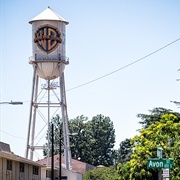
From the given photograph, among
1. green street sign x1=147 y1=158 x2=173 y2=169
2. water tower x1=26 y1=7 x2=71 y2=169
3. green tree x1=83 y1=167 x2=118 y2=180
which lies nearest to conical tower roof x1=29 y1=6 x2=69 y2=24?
water tower x1=26 y1=7 x2=71 y2=169

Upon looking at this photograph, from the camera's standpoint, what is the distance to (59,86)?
84.9m

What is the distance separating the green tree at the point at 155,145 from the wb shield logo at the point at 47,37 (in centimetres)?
2337

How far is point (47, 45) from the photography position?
8481cm

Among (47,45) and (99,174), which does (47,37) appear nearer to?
(47,45)

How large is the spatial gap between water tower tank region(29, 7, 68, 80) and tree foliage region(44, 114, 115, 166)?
2332 inches

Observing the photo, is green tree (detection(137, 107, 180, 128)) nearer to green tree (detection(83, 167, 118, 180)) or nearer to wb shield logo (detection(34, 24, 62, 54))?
wb shield logo (detection(34, 24, 62, 54))

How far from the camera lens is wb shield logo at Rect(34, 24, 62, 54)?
84.4 m

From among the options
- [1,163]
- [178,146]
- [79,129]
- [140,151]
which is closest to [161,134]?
[140,151]

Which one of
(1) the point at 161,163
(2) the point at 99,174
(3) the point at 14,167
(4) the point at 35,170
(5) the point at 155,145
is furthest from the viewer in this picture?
(2) the point at 99,174

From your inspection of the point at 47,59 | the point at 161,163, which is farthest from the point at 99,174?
the point at 161,163

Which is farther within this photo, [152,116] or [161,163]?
[152,116]

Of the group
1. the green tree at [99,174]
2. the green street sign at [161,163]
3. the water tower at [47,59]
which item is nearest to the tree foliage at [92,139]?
the green tree at [99,174]

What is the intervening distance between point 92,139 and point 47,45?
6418 centimetres

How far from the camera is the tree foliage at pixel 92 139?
476ft
